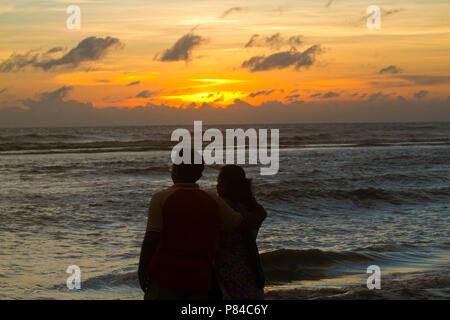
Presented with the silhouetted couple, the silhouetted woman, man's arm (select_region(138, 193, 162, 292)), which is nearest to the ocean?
the silhouetted woman

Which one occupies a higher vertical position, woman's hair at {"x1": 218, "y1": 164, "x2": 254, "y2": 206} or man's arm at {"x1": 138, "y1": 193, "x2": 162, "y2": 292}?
woman's hair at {"x1": 218, "y1": 164, "x2": 254, "y2": 206}

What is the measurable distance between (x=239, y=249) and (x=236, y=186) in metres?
0.42

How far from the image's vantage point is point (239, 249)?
11.6 feet

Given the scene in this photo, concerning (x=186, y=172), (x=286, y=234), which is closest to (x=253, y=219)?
(x=186, y=172)

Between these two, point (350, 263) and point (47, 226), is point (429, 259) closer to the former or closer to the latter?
point (350, 263)

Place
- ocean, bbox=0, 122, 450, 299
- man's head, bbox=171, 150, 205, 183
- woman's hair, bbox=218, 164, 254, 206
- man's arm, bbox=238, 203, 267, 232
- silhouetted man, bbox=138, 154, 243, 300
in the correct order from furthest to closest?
ocean, bbox=0, 122, 450, 299, woman's hair, bbox=218, 164, 254, 206, man's arm, bbox=238, 203, 267, 232, man's head, bbox=171, 150, 205, 183, silhouetted man, bbox=138, 154, 243, 300

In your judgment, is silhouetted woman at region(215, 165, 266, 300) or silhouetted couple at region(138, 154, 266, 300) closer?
silhouetted couple at region(138, 154, 266, 300)

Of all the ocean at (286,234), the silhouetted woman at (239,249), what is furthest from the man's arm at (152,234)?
the ocean at (286,234)

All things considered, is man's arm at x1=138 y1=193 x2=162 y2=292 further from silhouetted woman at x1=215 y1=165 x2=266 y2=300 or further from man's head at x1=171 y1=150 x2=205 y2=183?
silhouetted woman at x1=215 y1=165 x2=266 y2=300

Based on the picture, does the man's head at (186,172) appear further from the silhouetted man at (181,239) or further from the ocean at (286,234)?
the ocean at (286,234)

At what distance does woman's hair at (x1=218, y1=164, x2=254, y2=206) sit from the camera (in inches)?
143

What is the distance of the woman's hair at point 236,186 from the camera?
364 centimetres

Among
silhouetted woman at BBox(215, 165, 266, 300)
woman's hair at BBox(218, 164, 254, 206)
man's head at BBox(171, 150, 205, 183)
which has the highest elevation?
man's head at BBox(171, 150, 205, 183)

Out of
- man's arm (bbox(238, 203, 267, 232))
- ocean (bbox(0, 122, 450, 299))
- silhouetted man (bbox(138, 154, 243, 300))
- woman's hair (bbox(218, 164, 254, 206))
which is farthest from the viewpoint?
ocean (bbox(0, 122, 450, 299))
